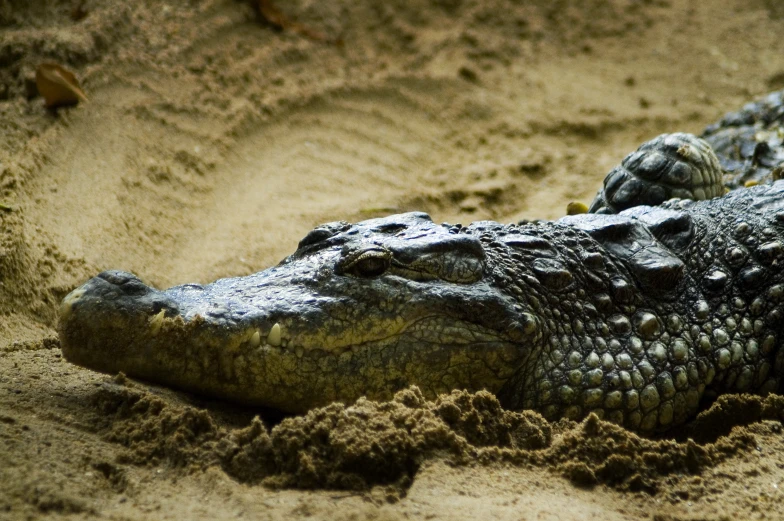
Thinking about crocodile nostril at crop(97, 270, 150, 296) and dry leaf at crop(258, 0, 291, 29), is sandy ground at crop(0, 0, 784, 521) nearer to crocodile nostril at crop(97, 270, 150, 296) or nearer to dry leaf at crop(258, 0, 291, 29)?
dry leaf at crop(258, 0, 291, 29)

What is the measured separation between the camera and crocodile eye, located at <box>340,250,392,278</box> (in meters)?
3.33

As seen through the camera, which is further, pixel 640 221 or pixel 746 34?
pixel 746 34

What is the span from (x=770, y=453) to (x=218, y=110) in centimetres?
474

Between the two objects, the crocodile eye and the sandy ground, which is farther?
the crocodile eye

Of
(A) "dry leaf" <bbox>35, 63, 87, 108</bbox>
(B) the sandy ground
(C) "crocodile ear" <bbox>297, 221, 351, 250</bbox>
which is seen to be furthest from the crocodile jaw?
(A) "dry leaf" <bbox>35, 63, 87, 108</bbox>

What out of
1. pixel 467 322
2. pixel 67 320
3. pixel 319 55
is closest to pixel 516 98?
pixel 319 55

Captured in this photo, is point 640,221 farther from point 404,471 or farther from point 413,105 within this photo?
point 413,105

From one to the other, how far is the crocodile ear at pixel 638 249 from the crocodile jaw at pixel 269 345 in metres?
0.69

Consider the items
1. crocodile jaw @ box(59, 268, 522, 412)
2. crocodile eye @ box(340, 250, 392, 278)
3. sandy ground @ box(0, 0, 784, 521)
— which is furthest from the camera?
→ crocodile eye @ box(340, 250, 392, 278)

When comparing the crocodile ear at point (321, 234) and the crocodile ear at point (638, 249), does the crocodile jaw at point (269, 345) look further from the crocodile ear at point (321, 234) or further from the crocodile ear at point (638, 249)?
the crocodile ear at point (638, 249)

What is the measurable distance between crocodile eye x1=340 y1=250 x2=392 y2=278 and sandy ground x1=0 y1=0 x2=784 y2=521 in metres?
0.55

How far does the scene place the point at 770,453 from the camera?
119 inches

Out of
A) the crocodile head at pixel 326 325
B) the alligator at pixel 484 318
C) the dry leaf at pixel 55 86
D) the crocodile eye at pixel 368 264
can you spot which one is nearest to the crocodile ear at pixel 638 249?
the alligator at pixel 484 318

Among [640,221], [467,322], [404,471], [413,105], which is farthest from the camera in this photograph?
[413,105]
